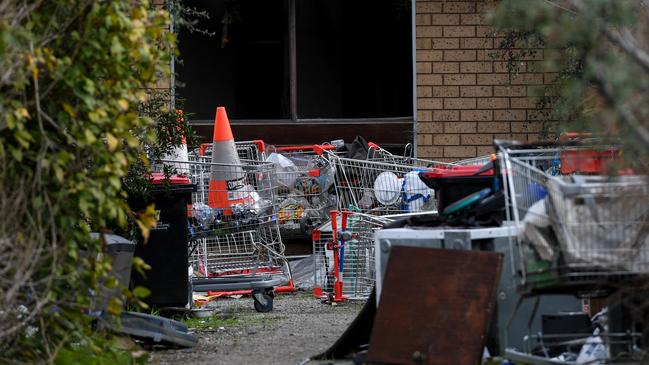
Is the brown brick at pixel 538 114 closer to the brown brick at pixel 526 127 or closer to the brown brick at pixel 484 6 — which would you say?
the brown brick at pixel 526 127

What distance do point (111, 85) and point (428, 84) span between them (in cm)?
783

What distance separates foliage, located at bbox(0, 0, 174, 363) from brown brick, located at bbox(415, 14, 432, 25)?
7.57 meters

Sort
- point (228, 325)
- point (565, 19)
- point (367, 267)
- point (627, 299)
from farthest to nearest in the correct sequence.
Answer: point (367, 267), point (228, 325), point (627, 299), point (565, 19)

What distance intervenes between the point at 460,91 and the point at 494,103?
0.41m

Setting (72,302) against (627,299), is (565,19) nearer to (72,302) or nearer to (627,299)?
(627,299)

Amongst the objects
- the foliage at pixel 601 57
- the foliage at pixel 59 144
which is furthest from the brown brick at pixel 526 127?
the foliage at pixel 601 57

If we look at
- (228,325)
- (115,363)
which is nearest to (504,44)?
(228,325)

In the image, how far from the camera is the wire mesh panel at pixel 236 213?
1016cm

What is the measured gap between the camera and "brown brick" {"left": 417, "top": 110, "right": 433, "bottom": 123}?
1291 cm

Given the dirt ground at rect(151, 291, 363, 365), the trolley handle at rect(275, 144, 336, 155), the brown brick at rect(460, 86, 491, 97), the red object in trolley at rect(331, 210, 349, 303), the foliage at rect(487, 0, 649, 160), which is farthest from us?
the brown brick at rect(460, 86, 491, 97)

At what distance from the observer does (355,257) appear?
33.3ft

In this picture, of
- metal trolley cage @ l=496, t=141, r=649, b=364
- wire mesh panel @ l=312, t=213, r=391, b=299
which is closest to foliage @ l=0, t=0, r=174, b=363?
metal trolley cage @ l=496, t=141, r=649, b=364

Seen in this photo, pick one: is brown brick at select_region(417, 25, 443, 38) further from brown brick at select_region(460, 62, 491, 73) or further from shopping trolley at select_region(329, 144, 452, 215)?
shopping trolley at select_region(329, 144, 452, 215)

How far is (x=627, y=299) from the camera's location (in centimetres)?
489
